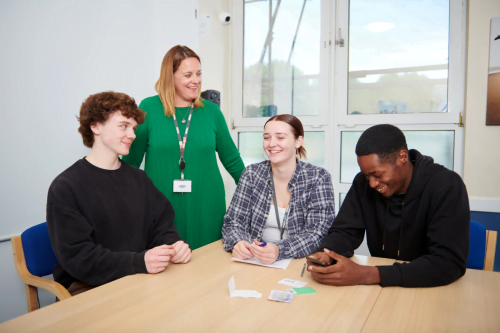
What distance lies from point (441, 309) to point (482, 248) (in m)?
0.80

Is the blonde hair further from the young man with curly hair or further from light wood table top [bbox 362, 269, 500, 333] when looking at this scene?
light wood table top [bbox 362, 269, 500, 333]

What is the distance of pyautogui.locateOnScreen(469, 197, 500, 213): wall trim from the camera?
2936mm

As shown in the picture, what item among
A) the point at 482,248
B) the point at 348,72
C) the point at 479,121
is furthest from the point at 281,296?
the point at 348,72

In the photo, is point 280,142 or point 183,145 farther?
point 183,145

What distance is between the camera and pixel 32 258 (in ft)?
5.65

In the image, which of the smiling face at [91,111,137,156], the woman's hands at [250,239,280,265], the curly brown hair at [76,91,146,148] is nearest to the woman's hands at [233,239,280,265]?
the woman's hands at [250,239,280,265]

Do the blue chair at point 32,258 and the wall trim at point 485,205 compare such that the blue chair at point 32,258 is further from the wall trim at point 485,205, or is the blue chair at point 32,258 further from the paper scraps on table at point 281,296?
the wall trim at point 485,205

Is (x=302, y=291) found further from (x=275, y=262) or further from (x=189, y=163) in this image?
(x=189, y=163)

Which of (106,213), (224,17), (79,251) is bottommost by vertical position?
(79,251)

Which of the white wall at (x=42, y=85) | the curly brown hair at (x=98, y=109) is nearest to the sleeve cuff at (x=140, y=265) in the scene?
the curly brown hair at (x=98, y=109)

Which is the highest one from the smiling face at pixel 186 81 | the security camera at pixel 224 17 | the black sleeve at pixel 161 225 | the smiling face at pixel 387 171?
the security camera at pixel 224 17

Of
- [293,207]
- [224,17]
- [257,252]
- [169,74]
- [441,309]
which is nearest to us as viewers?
[441,309]

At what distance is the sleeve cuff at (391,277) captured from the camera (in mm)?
1316

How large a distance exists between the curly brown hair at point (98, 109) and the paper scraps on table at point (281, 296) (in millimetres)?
1108
